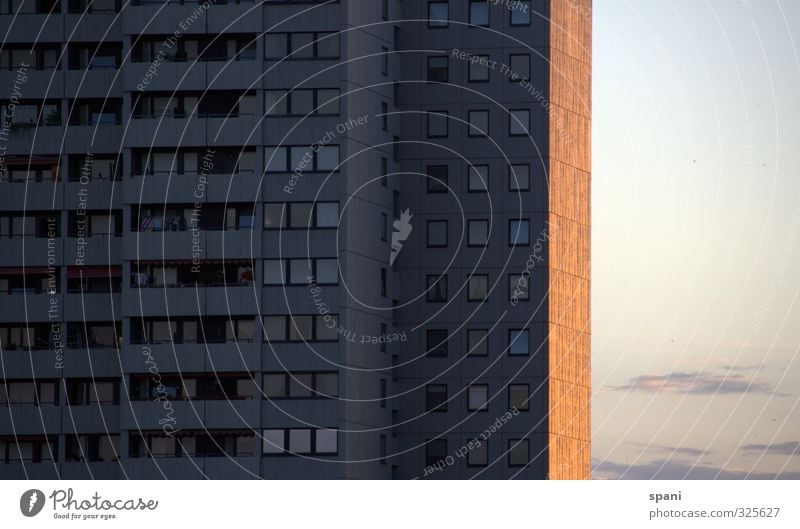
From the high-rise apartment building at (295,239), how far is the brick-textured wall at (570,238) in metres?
0.23

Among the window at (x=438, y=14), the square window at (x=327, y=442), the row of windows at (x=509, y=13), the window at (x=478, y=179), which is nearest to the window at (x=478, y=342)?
the window at (x=478, y=179)

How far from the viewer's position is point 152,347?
5359 inches

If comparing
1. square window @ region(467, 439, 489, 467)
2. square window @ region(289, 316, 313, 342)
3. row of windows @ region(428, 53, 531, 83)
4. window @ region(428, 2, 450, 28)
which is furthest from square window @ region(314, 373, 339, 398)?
window @ region(428, 2, 450, 28)

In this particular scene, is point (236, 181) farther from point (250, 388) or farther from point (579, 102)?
point (579, 102)

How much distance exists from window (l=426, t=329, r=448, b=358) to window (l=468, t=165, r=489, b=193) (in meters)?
8.61

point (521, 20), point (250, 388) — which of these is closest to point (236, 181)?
point (250, 388)

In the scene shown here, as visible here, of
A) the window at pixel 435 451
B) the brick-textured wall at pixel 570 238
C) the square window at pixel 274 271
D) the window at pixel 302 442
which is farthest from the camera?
the brick-textured wall at pixel 570 238

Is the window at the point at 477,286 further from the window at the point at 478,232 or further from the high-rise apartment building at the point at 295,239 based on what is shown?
the window at the point at 478,232

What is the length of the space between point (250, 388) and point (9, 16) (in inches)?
1125

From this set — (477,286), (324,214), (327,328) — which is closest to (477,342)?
(477,286)

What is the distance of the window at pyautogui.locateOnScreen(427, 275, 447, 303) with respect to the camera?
143125 millimetres

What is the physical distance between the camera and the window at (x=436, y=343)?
468 feet

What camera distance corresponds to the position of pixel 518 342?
468ft

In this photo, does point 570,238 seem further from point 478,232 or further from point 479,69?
point 479,69
